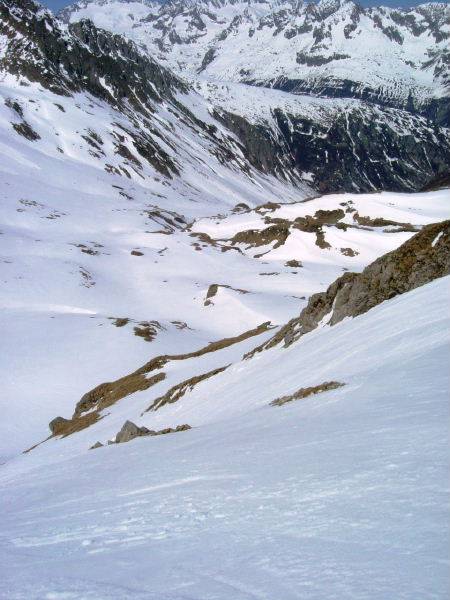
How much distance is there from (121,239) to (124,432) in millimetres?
67938

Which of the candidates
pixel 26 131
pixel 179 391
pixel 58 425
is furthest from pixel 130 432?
pixel 26 131

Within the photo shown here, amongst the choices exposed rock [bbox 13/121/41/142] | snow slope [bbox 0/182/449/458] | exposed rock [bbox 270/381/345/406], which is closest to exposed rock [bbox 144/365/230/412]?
snow slope [bbox 0/182/449/458]

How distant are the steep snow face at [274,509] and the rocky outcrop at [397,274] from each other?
253 inches

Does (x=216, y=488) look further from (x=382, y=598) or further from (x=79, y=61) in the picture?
(x=79, y=61)

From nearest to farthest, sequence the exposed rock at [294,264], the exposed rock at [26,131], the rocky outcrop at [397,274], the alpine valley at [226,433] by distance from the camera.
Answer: the alpine valley at [226,433] → the rocky outcrop at [397,274] → the exposed rock at [294,264] → the exposed rock at [26,131]

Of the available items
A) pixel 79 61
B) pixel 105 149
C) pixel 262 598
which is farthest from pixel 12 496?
pixel 79 61

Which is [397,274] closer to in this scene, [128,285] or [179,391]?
[179,391]

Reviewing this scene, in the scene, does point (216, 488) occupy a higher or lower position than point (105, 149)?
Answer: lower

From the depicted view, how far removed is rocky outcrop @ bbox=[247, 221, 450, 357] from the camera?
668 inches

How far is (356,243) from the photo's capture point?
7300 cm

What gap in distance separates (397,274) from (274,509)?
13.8 m

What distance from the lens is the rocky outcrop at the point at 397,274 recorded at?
55.7ft

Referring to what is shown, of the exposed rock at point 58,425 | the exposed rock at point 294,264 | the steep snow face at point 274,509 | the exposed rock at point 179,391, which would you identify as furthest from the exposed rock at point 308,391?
the exposed rock at point 294,264

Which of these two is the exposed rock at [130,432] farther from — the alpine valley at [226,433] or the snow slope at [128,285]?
the snow slope at [128,285]
